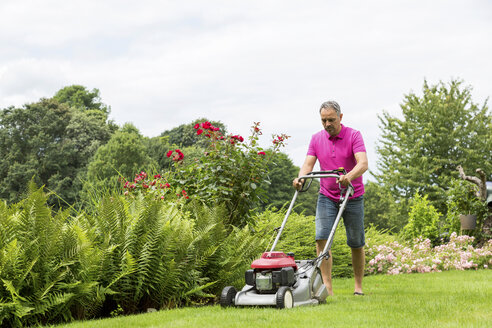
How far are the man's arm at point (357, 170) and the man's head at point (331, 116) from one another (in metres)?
0.37

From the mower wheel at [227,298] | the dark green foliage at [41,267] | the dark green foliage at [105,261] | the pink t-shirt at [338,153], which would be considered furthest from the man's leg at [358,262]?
the dark green foliage at [41,267]

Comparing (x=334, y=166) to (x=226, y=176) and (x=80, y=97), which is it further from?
(x=80, y=97)

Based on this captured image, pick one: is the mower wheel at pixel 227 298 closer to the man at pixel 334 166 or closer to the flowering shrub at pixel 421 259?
the man at pixel 334 166

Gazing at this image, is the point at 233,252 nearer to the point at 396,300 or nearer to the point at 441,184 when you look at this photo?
the point at 396,300

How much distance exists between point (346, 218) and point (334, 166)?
0.60 m

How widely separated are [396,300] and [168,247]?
2.37 metres

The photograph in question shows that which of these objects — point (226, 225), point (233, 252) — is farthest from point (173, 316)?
point (226, 225)

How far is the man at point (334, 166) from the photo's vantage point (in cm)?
586

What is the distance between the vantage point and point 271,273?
5.02m

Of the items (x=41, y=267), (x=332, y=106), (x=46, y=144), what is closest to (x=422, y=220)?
(x=332, y=106)

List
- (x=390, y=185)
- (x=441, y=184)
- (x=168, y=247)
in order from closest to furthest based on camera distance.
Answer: (x=168, y=247) → (x=441, y=184) → (x=390, y=185)

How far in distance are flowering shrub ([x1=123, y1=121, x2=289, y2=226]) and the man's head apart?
5.67 ft

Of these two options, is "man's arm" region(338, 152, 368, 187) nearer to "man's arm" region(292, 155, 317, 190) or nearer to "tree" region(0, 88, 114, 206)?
"man's arm" region(292, 155, 317, 190)

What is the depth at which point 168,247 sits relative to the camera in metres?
5.31
